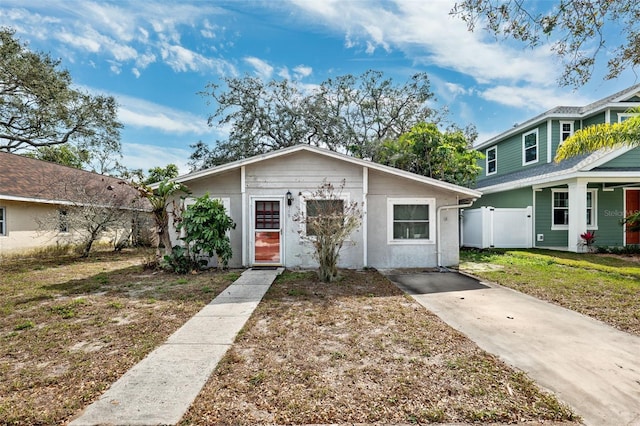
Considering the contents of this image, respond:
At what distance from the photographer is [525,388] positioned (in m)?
2.72

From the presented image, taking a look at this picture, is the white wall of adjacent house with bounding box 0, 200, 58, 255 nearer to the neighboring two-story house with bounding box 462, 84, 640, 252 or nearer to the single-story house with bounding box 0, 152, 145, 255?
the single-story house with bounding box 0, 152, 145, 255

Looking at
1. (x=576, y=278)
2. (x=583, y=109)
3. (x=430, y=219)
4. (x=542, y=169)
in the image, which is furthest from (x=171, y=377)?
(x=583, y=109)

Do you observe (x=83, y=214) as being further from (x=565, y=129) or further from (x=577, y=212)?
(x=565, y=129)

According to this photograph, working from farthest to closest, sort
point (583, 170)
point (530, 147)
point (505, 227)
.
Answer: point (530, 147)
point (505, 227)
point (583, 170)

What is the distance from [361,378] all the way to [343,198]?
6390mm

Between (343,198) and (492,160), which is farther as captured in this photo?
(492,160)

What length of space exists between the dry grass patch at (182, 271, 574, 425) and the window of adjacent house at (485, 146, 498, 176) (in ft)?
53.4

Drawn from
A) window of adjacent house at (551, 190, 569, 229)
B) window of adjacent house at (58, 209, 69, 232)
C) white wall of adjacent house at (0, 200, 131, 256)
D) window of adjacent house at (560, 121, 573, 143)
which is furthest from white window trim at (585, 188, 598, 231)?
white wall of adjacent house at (0, 200, 131, 256)

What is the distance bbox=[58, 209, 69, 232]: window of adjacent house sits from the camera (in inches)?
481

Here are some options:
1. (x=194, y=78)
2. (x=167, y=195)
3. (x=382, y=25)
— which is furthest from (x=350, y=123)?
(x=167, y=195)

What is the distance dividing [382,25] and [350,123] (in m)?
12.2

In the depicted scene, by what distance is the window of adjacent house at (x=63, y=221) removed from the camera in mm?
12219

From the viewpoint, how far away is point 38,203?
12.2m

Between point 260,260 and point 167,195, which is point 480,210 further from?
point 167,195
